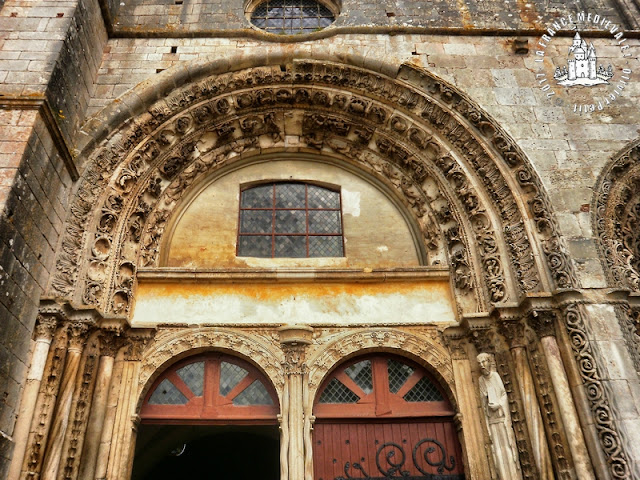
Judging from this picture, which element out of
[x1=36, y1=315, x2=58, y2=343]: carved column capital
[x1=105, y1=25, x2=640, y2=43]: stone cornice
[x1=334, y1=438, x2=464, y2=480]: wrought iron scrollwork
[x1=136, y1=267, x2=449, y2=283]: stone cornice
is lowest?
[x1=334, y1=438, x2=464, y2=480]: wrought iron scrollwork

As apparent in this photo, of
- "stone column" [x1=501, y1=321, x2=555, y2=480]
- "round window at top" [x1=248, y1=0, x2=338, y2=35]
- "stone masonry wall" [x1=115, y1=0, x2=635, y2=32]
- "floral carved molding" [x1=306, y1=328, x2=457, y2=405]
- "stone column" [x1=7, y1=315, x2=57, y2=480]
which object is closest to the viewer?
"stone column" [x1=7, y1=315, x2=57, y2=480]

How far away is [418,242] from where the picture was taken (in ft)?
21.8

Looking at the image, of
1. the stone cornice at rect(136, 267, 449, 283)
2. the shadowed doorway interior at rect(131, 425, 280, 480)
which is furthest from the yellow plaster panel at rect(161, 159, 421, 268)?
the shadowed doorway interior at rect(131, 425, 280, 480)

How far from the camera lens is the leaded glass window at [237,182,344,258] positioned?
6680 millimetres

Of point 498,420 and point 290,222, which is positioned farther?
point 290,222

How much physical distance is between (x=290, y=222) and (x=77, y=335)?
9.67 feet

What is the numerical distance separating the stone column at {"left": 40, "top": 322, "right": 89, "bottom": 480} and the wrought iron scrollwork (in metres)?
2.65

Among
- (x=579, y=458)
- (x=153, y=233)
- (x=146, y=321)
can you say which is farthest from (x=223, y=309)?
(x=579, y=458)

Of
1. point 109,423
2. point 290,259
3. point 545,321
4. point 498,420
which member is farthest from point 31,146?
point 545,321

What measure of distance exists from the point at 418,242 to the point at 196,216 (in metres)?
2.91

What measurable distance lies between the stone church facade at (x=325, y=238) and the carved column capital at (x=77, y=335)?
3cm

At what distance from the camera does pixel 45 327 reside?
4926 mm

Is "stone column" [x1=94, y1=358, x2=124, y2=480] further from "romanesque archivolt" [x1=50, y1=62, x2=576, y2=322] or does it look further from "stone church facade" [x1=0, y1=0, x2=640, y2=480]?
"romanesque archivolt" [x1=50, y1=62, x2=576, y2=322]

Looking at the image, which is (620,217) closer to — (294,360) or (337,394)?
(337,394)
